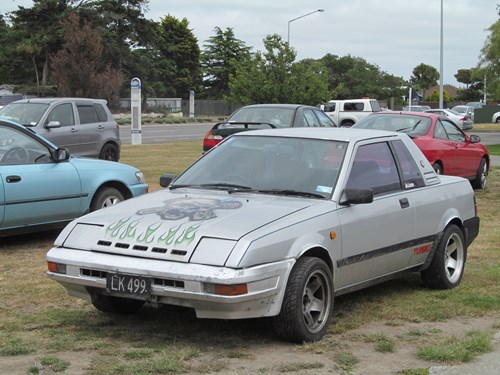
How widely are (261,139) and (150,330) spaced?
6.21ft

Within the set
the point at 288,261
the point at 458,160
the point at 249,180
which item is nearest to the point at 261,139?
the point at 249,180

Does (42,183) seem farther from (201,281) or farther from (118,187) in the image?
(201,281)

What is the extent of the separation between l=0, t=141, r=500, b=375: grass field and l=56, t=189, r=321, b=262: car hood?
25.9 inches

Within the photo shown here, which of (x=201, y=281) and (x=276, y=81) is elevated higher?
(x=276, y=81)

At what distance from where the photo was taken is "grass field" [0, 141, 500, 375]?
4.83 m

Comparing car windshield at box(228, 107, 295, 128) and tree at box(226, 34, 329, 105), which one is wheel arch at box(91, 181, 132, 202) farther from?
tree at box(226, 34, 329, 105)

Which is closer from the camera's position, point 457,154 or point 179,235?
point 179,235

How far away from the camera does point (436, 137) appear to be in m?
14.2

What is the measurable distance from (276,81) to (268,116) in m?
14.2

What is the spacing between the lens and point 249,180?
615 cm

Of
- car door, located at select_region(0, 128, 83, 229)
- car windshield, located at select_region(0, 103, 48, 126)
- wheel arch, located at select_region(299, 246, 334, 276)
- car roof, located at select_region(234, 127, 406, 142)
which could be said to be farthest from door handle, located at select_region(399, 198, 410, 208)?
car windshield, located at select_region(0, 103, 48, 126)

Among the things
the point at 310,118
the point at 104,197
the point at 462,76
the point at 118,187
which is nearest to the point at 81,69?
the point at 310,118

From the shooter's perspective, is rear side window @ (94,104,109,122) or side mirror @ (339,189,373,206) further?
rear side window @ (94,104,109,122)

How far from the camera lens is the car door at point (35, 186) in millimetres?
8367
